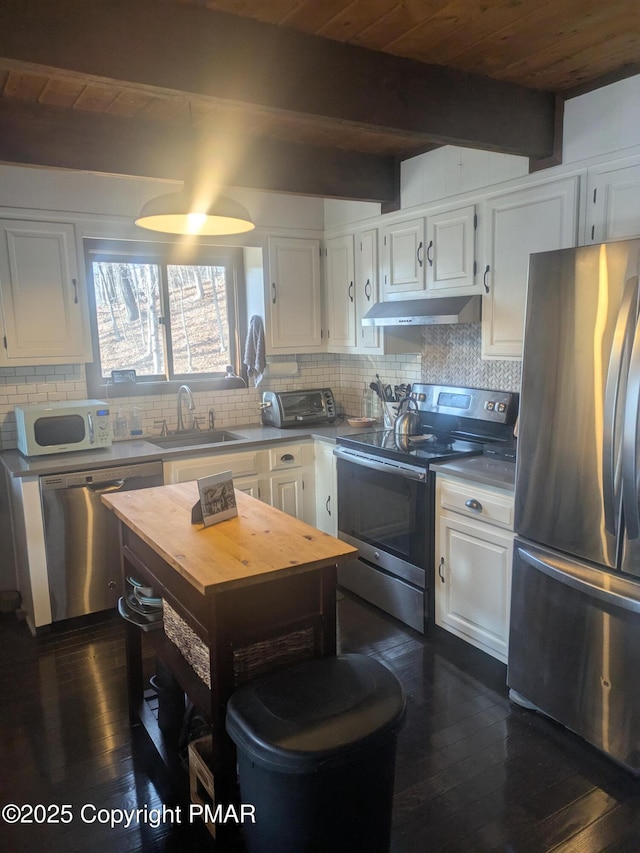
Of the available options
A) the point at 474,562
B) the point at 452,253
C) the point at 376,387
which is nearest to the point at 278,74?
Answer: the point at 452,253

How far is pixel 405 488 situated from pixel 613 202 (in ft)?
5.23

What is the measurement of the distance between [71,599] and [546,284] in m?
2.83

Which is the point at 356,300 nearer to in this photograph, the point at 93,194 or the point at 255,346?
the point at 255,346

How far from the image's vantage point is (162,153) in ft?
9.25

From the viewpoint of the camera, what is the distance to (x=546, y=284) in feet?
7.56

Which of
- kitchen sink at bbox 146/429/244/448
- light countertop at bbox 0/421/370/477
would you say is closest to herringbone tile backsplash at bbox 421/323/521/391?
light countertop at bbox 0/421/370/477

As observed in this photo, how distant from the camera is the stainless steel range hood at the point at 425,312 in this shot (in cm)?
309

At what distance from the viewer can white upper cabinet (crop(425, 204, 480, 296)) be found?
3100 millimetres

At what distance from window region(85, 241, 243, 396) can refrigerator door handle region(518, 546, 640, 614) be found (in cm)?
259

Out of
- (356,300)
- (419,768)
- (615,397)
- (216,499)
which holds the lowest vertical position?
(419,768)

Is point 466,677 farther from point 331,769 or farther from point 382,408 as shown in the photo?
point 382,408

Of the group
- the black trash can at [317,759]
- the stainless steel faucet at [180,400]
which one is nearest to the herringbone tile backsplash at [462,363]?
the stainless steel faucet at [180,400]

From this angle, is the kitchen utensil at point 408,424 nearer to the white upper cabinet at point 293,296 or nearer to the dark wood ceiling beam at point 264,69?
the white upper cabinet at point 293,296

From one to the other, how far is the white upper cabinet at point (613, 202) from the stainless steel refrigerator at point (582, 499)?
1.32 ft
